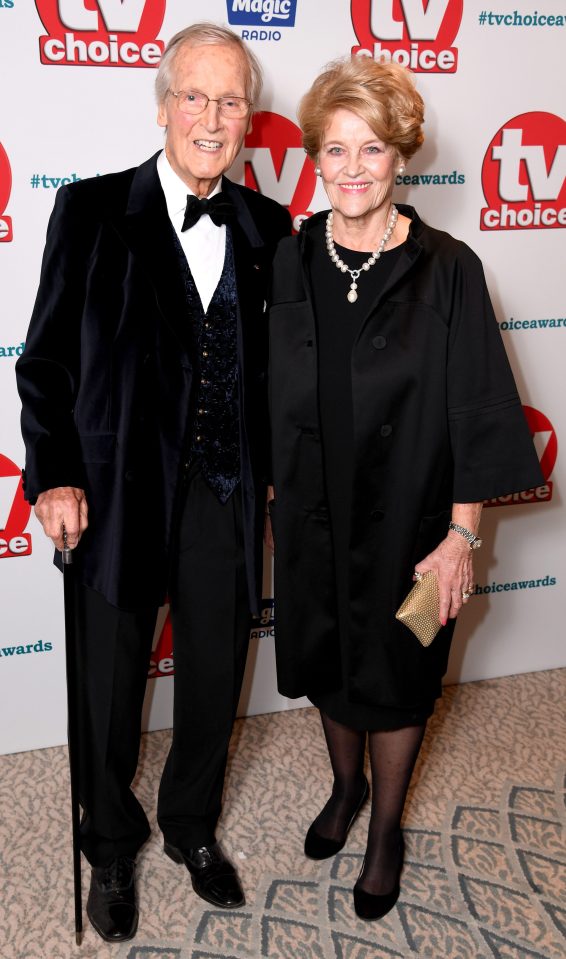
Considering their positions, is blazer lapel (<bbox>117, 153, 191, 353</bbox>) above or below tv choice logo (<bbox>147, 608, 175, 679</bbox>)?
above

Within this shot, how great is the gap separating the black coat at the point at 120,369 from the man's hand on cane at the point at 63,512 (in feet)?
0.08

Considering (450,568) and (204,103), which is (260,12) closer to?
(204,103)

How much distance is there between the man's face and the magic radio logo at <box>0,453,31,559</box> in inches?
43.8

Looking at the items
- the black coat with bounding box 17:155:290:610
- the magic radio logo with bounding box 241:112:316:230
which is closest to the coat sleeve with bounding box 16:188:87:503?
the black coat with bounding box 17:155:290:610

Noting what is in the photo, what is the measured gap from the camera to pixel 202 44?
1862mm

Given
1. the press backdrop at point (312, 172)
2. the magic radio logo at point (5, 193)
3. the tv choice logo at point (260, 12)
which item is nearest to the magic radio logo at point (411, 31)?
the press backdrop at point (312, 172)

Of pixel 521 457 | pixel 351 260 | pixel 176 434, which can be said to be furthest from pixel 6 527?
pixel 521 457

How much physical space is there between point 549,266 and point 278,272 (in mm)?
A: 1292

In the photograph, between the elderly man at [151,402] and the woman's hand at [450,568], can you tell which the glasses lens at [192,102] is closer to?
the elderly man at [151,402]

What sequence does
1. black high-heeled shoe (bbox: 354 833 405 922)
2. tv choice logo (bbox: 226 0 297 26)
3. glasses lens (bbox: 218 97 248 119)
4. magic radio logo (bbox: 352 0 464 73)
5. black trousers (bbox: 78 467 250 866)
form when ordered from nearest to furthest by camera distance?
glasses lens (bbox: 218 97 248 119) < black trousers (bbox: 78 467 250 866) < black high-heeled shoe (bbox: 354 833 405 922) < tv choice logo (bbox: 226 0 297 26) < magic radio logo (bbox: 352 0 464 73)

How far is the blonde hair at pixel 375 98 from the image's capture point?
5.86 feet

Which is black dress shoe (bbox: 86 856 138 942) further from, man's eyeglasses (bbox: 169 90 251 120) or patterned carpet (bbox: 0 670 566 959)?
man's eyeglasses (bbox: 169 90 251 120)

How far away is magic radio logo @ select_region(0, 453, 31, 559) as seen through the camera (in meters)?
2.64

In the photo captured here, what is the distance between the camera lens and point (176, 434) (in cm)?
193
